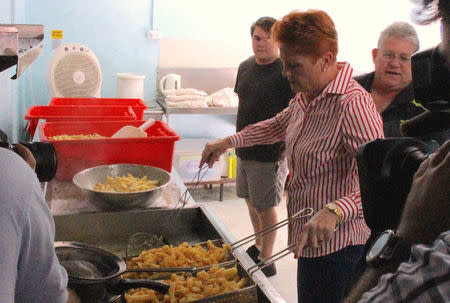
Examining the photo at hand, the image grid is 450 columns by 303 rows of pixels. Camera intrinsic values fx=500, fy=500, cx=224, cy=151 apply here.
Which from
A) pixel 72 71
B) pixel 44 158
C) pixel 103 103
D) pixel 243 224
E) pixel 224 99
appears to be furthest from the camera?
pixel 224 99

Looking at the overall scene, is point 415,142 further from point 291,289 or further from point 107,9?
point 107,9

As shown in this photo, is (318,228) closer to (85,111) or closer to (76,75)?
(85,111)

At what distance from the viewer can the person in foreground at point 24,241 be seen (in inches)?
30.5

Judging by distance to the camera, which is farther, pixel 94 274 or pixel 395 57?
pixel 395 57

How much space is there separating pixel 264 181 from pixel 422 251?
8.84 ft

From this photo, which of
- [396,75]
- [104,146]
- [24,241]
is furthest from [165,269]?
[396,75]

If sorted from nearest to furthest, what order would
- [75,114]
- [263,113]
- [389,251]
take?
[389,251] → [75,114] → [263,113]

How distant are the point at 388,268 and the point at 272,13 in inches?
184

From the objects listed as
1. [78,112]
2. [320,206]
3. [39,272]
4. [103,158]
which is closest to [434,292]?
[39,272]

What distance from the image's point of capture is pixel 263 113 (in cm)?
321

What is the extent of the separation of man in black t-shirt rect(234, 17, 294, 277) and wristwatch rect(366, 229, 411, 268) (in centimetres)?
236

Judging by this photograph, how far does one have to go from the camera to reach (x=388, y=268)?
0.79 meters

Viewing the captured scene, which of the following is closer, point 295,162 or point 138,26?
point 295,162

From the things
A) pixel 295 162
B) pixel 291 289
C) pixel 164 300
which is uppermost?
pixel 295 162
